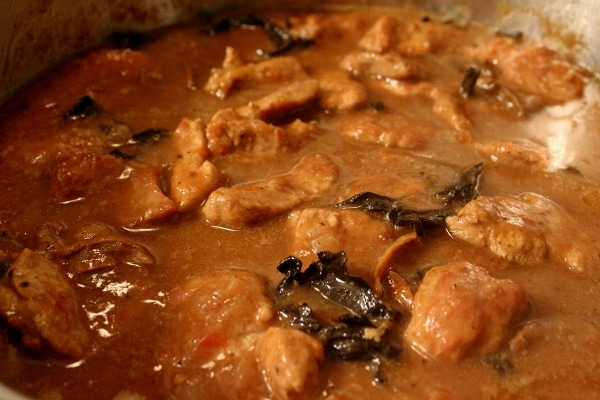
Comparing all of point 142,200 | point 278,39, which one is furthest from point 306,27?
point 142,200

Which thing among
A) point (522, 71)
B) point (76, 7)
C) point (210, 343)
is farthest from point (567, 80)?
point (76, 7)

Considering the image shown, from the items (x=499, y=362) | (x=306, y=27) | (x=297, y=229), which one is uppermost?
(x=306, y=27)

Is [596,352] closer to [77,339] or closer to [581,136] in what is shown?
[581,136]

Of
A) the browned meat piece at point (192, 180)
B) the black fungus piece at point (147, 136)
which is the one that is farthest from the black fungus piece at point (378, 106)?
the black fungus piece at point (147, 136)

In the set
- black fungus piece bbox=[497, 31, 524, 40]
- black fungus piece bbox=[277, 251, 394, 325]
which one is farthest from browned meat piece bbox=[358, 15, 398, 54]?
black fungus piece bbox=[277, 251, 394, 325]

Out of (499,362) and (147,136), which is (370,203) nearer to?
(499,362)
